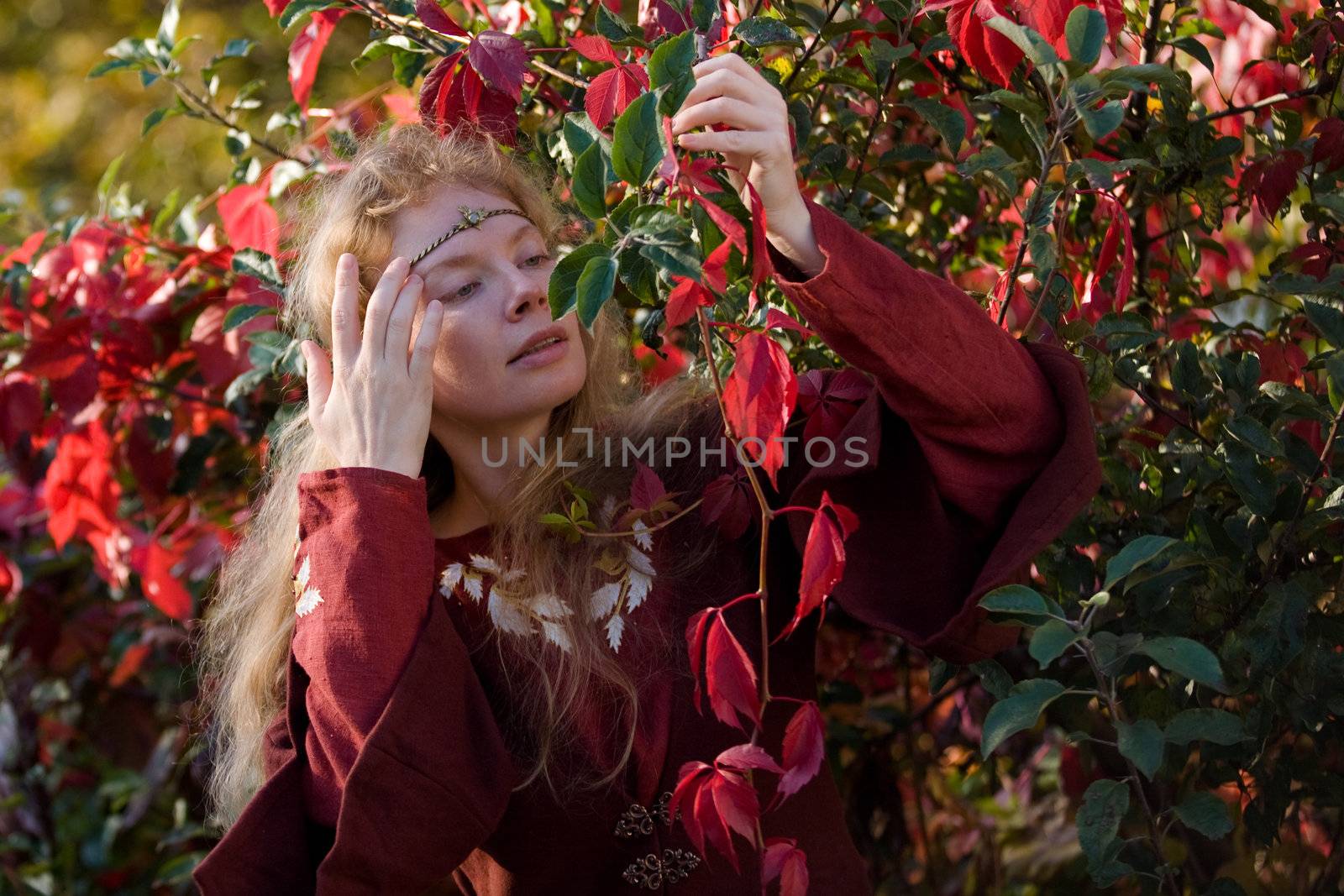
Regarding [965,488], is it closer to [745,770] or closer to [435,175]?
[745,770]

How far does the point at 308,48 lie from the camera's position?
1715mm

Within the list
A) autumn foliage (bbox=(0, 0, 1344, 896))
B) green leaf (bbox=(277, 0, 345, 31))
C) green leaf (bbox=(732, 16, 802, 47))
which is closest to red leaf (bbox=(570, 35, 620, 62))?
autumn foliage (bbox=(0, 0, 1344, 896))

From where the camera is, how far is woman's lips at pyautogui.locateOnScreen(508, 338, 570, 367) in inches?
55.5

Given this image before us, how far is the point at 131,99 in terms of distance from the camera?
20.9 feet

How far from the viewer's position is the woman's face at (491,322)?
1409 millimetres

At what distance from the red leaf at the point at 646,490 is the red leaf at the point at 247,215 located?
755 mm

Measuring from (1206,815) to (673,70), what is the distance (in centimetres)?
76

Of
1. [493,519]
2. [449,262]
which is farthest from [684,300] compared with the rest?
[493,519]

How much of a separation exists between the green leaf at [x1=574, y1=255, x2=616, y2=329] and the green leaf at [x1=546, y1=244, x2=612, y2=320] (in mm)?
14

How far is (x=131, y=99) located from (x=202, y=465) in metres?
5.00

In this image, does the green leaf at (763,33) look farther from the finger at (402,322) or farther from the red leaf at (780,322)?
the finger at (402,322)

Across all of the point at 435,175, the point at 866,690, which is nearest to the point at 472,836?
the point at 435,175

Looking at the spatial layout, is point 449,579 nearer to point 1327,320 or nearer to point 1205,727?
point 1205,727

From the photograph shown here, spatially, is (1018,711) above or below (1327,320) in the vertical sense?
below
